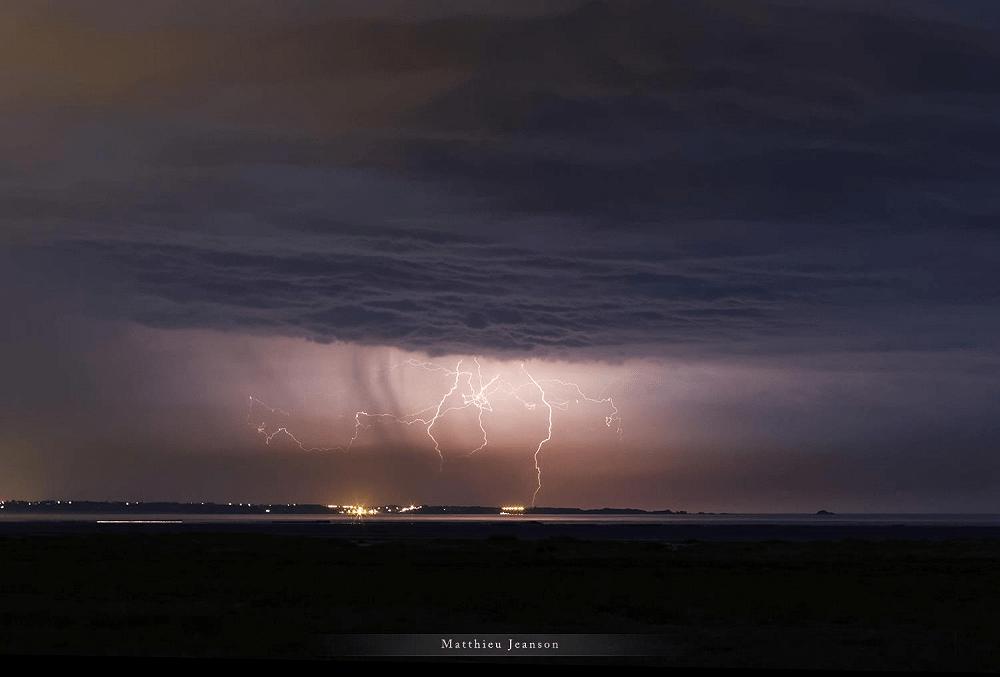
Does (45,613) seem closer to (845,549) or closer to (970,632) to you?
(970,632)

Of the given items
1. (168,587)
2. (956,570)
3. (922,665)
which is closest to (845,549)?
(956,570)

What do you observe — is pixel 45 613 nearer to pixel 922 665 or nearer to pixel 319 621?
pixel 319 621

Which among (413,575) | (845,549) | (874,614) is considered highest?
(845,549)

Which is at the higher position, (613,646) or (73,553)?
(73,553)

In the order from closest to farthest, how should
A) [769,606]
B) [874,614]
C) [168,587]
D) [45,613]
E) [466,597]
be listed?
[45,613], [874,614], [769,606], [466,597], [168,587]

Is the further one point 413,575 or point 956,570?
point 956,570

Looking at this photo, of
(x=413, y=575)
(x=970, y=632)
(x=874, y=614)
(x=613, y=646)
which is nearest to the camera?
(x=613, y=646)
